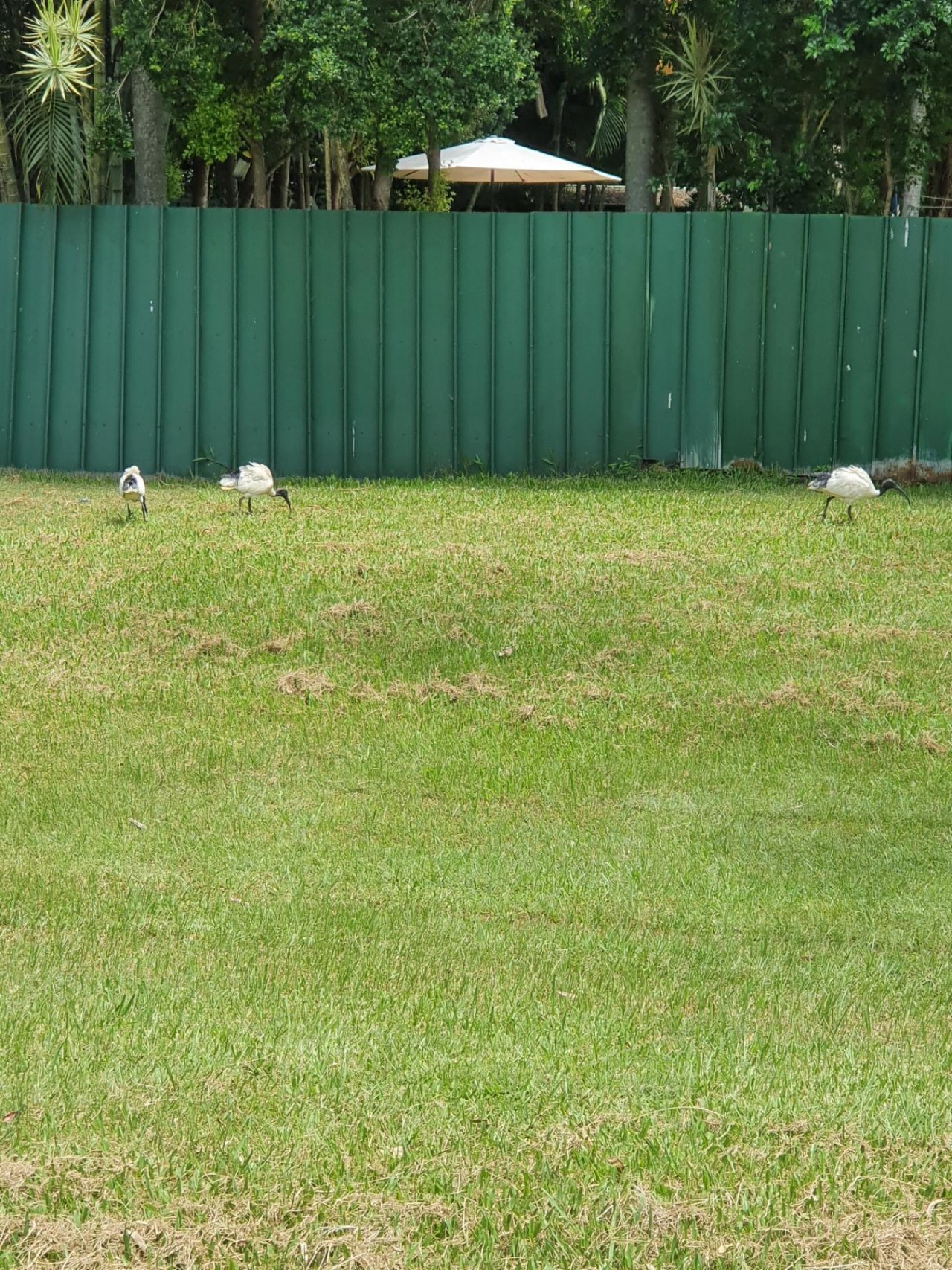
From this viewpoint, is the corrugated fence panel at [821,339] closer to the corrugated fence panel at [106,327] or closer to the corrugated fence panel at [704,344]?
the corrugated fence panel at [704,344]

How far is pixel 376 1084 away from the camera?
13.4 ft

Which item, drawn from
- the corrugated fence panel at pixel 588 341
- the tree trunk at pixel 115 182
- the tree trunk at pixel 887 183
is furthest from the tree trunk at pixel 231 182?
the corrugated fence panel at pixel 588 341

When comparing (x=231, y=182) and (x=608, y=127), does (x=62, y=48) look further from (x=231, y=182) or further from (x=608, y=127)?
(x=608, y=127)

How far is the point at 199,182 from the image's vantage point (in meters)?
23.6

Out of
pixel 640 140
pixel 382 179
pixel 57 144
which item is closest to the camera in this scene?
pixel 57 144

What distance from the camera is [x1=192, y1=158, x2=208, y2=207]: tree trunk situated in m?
23.0

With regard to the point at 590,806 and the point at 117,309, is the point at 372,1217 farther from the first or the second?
the point at 117,309

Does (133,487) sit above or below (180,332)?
below

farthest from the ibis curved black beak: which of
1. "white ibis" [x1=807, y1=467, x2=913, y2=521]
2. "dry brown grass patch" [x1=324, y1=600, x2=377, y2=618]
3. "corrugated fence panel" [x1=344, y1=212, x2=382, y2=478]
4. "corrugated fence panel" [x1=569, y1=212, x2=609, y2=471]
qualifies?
"dry brown grass patch" [x1=324, y1=600, x2=377, y2=618]

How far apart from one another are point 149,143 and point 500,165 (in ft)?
23.8

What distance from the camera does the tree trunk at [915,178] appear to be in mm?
16297

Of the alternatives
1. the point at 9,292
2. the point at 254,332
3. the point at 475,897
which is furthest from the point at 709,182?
the point at 475,897

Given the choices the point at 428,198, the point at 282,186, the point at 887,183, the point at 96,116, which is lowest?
the point at 887,183

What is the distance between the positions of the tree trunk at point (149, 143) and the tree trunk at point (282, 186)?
15.7 ft
